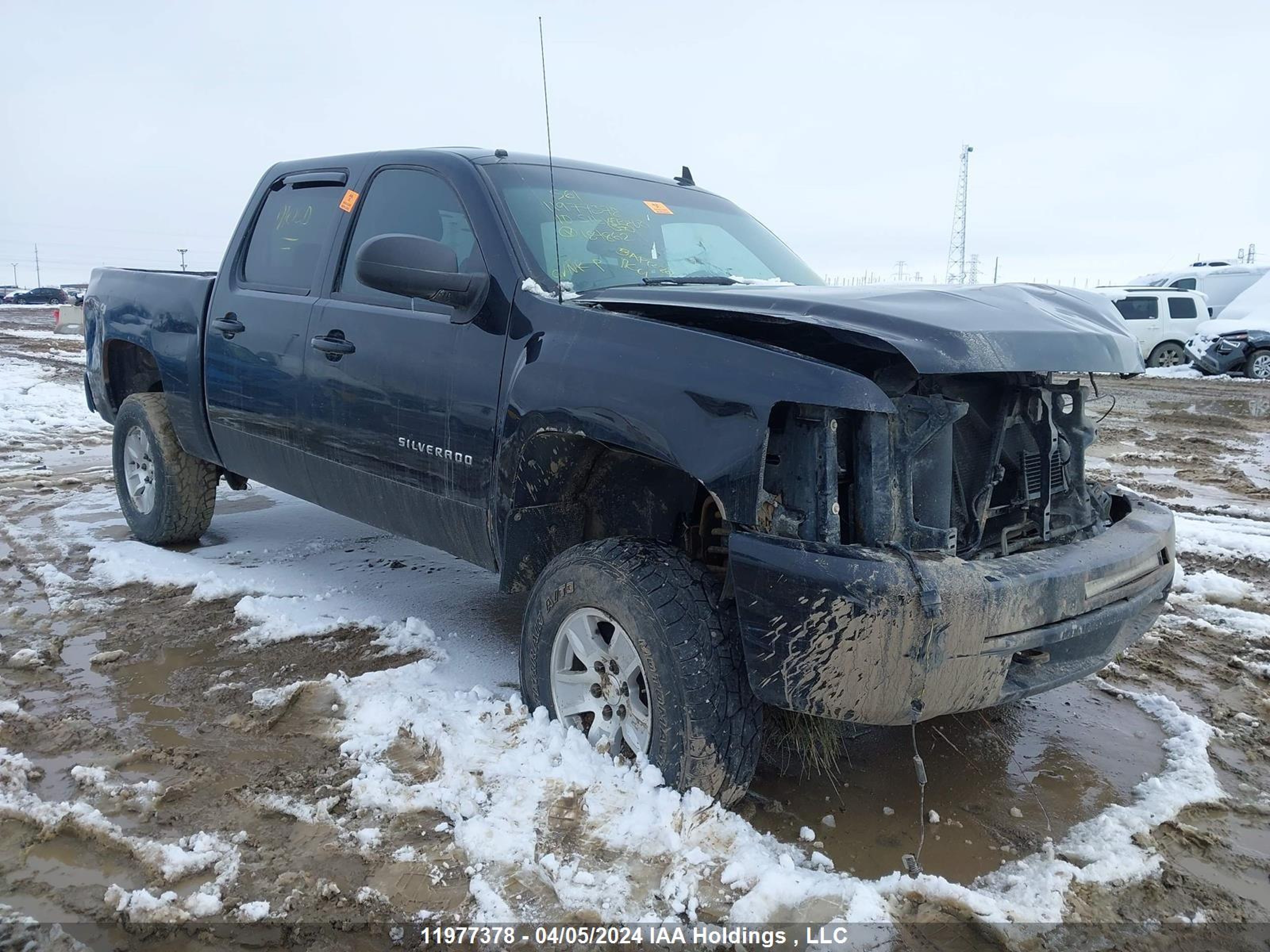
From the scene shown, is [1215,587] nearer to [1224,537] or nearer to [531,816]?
[1224,537]

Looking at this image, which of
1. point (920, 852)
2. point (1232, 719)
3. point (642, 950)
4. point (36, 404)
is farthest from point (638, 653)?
point (36, 404)

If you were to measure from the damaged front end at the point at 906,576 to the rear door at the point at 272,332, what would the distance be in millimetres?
2340

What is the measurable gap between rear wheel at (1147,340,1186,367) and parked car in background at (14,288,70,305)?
5187 cm

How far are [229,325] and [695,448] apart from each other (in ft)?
9.34

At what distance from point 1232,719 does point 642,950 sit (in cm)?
241

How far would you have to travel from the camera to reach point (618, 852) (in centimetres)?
241

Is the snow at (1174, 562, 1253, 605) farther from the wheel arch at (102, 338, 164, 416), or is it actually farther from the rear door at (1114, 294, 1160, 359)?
the rear door at (1114, 294, 1160, 359)

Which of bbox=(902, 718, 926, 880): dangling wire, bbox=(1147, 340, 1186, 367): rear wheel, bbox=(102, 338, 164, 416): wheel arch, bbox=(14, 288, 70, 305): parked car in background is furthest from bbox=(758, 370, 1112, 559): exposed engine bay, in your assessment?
bbox=(14, 288, 70, 305): parked car in background

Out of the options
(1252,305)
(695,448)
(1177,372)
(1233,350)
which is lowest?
(1177,372)

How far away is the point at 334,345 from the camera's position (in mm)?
3639

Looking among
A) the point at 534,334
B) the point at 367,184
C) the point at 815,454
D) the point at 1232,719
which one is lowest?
the point at 1232,719

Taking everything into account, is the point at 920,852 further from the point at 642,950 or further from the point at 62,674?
the point at 62,674

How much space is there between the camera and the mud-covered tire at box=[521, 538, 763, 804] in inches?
96.0

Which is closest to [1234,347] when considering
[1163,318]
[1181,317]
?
[1163,318]
